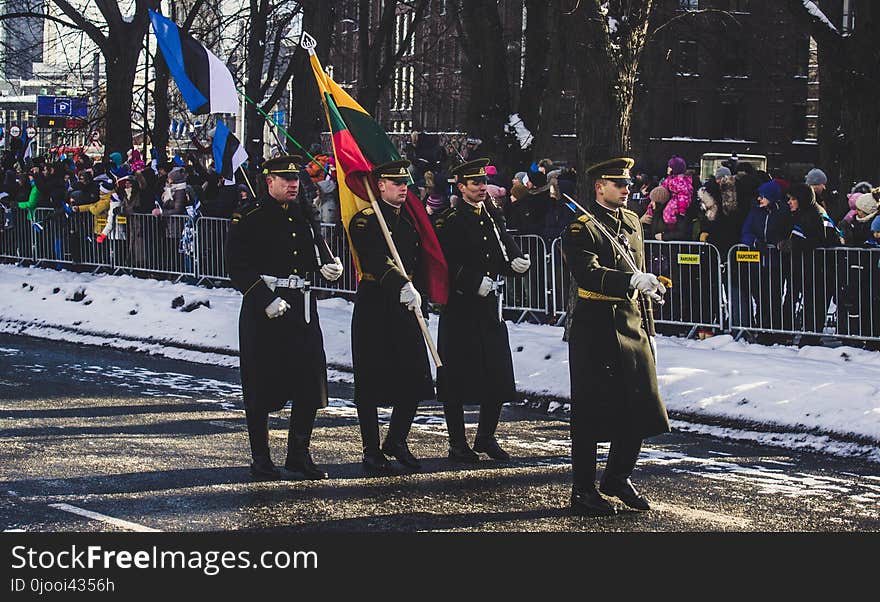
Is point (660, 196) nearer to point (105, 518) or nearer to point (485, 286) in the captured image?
point (485, 286)

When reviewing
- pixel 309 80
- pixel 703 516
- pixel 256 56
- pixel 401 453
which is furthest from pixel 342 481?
pixel 256 56

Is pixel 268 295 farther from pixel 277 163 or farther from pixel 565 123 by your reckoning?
pixel 565 123

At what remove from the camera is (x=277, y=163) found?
9141 mm

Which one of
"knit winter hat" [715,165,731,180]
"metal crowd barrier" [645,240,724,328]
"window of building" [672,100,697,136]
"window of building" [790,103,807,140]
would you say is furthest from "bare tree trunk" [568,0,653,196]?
"window of building" [672,100,697,136]

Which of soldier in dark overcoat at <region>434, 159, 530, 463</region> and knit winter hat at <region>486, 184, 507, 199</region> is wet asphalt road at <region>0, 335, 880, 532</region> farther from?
knit winter hat at <region>486, 184, 507, 199</region>

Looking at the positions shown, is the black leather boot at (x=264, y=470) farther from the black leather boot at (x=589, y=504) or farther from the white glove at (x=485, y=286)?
the black leather boot at (x=589, y=504)

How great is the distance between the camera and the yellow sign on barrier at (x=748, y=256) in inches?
571

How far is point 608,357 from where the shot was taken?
323 inches

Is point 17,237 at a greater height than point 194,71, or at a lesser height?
lesser

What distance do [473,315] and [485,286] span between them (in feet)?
0.76

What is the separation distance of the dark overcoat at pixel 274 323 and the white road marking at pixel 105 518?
150 centimetres

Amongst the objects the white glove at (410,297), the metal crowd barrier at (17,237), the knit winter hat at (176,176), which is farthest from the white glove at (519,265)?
the metal crowd barrier at (17,237)

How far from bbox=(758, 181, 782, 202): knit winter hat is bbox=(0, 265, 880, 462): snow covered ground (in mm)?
1425

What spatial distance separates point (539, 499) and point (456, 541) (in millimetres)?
1285
